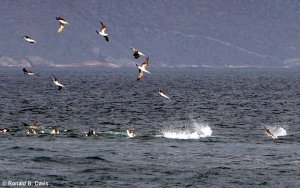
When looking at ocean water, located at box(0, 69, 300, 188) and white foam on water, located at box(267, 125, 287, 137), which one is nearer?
ocean water, located at box(0, 69, 300, 188)

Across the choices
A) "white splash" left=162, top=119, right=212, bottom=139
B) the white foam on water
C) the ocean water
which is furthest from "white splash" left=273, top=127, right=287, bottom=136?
"white splash" left=162, top=119, right=212, bottom=139

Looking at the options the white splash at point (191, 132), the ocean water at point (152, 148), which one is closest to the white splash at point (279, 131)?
the ocean water at point (152, 148)

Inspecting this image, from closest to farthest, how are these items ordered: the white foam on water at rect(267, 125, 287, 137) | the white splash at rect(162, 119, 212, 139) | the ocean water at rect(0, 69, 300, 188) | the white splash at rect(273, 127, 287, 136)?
1. the ocean water at rect(0, 69, 300, 188)
2. the white splash at rect(162, 119, 212, 139)
3. the white splash at rect(273, 127, 287, 136)
4. the white foam on water at rect(267, 125, 287, 137)

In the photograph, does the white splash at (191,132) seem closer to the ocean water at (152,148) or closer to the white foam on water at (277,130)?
the ocean water at (152,148)

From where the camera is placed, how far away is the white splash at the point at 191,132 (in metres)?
73.7

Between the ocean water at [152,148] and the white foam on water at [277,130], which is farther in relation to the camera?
the white foam on water at [277,130]

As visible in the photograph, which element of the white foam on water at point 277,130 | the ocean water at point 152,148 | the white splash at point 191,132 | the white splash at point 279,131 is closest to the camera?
the ocean water at point 152,148

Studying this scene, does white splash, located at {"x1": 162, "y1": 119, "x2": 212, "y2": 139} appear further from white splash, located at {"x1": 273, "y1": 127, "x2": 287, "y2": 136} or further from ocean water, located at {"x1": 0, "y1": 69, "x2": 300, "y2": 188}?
white splash, located at {"x1": 273, "y1": 127, "x2": 287, "y2": 136}

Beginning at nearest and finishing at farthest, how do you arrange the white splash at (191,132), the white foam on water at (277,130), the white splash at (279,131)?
the white splash at (191,132) → the white splash at (279,131) → the white foam on water at (277,130)

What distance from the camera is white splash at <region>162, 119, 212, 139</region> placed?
7369 centimetres

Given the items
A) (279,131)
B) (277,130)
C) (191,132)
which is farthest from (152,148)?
(277,130)

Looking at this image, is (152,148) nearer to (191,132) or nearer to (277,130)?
(191,132)

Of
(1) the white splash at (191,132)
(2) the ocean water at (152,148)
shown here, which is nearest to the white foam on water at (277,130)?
(2) the ocean water at (152,148)

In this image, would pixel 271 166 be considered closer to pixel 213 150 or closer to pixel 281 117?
pixel 213 150
